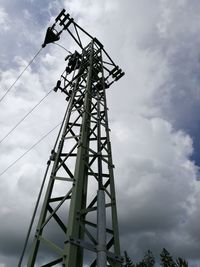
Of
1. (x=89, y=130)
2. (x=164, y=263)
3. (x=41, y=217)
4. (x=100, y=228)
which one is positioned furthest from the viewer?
(x=164, y=263)

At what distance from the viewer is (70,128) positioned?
7465 mm

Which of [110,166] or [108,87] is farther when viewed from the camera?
[108,87]

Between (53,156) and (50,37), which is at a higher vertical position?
(50,37)

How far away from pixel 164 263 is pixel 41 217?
6348cm

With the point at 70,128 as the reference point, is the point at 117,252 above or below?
below

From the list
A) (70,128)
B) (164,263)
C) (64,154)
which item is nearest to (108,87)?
(70,128)

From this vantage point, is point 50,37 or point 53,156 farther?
point 50,37

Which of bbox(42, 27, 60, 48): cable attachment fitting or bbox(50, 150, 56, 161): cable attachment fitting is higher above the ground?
bbox(42, 27, 60, 48): cable attachment fitting

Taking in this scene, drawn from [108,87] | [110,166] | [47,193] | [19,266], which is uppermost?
[108,87]

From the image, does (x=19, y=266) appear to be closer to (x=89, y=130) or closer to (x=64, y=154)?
(x=64, y=154)

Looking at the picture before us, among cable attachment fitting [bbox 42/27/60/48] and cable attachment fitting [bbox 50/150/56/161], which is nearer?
cable attachment fitting [bbox 50/150/56/161]

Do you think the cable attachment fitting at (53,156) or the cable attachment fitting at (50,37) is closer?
the cable attachment fitting at (53,156)

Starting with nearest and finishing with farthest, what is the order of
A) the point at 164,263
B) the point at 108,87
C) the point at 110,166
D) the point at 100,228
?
the point at 100,228
the point at 110,166
the point at 108,87
the point at 164,263

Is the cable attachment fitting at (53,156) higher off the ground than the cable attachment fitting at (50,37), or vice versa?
the cable attachment fitting at (50,37)
